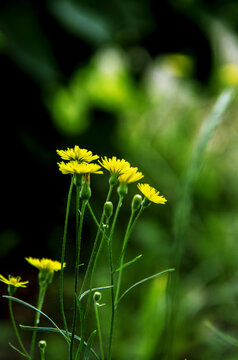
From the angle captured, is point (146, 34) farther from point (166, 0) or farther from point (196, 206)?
point (196, 206)

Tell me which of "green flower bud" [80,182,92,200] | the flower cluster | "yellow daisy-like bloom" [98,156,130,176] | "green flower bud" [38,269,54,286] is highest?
"yellow daisy-like bloom" [98,156,130,176]

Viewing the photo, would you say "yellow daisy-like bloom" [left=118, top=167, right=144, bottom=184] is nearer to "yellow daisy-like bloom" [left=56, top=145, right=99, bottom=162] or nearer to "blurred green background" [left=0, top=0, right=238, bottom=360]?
"yellow daisy-like bloom" [left=56, top=145, right=99, bottom=162]

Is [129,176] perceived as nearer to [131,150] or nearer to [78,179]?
[78,179]

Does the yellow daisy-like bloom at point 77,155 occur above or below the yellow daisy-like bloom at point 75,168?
above

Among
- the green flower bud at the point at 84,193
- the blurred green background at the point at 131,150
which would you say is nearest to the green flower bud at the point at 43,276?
the green flower bud at the point at 84,193

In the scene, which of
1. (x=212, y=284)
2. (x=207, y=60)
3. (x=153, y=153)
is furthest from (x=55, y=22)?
(x=212, y=284)

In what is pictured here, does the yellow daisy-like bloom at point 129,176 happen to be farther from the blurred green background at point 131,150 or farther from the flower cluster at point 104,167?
the blurred green background at point 131,150

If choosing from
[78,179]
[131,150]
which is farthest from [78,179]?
[131,150]

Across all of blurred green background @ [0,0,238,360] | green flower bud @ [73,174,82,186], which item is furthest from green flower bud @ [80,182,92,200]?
blurred green background @ [0,0,238,360]

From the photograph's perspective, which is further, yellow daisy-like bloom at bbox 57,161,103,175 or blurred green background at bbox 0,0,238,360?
blurred green background at bbox 0,0,238,360
